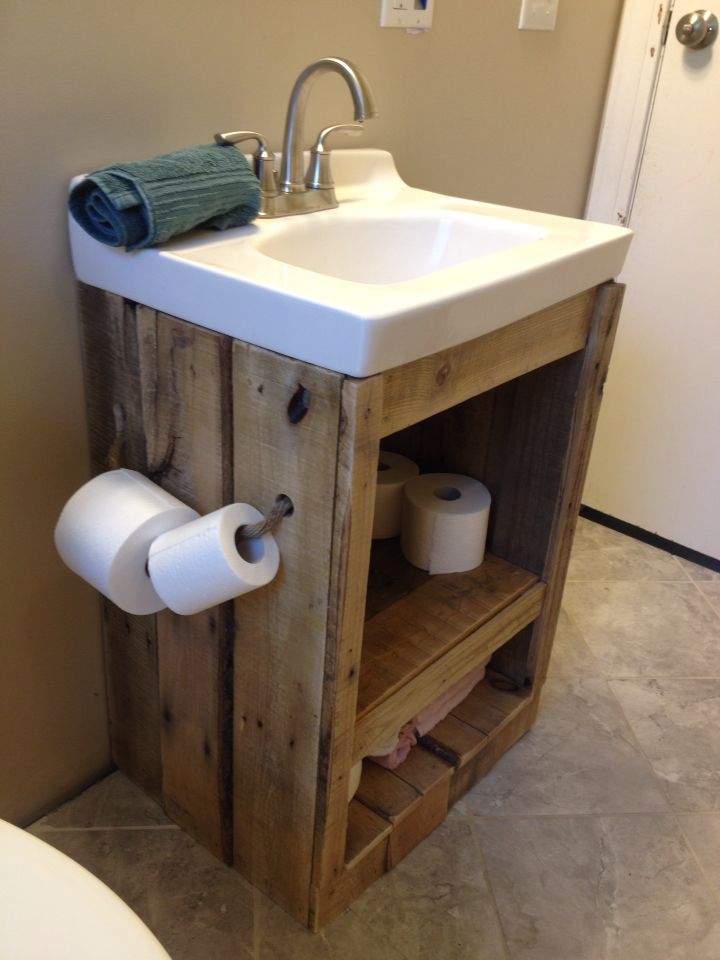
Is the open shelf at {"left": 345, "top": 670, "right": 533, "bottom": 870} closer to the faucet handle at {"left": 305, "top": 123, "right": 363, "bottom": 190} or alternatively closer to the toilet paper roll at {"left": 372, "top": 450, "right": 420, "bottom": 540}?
the toilet paper roll at {"left": 372, "top": 450, "right": 420, "bottom": 540}

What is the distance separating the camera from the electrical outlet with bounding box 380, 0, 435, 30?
1.21 m

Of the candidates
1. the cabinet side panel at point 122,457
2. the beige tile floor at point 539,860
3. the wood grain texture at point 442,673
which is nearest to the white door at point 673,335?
the beige tile floor at point 539,860

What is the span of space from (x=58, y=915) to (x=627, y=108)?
164cm

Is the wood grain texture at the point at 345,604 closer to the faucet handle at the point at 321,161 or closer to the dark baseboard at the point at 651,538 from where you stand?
the faucet handle at the point at 321,161

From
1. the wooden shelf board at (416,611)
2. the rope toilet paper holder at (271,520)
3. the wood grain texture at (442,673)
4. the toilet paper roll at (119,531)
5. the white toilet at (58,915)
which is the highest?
the rope toilet paper holder at (271,520)

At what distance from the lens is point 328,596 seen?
863 millimetres

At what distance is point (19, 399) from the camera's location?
0.99 m

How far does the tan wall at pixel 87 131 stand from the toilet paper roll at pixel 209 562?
0.27 meters

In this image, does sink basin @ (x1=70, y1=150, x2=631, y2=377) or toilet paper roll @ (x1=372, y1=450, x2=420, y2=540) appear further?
toilet paper roll @ (x1=372, y1=450, x2=420, y2=540)

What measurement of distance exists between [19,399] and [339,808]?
0.59 meters

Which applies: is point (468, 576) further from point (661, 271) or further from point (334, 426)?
point (661, 271)

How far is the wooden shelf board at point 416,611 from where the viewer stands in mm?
1092

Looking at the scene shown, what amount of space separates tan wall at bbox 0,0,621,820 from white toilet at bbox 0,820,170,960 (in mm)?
452

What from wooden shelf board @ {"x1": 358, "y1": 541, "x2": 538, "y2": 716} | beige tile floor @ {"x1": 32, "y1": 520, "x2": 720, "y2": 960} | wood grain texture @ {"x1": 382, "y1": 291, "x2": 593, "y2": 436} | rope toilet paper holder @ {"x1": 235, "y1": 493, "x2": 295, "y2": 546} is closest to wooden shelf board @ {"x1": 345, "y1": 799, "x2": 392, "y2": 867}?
beige tile floor @ {"x1": 32, "y1": 520, "x2": 720, "y2": 960}
